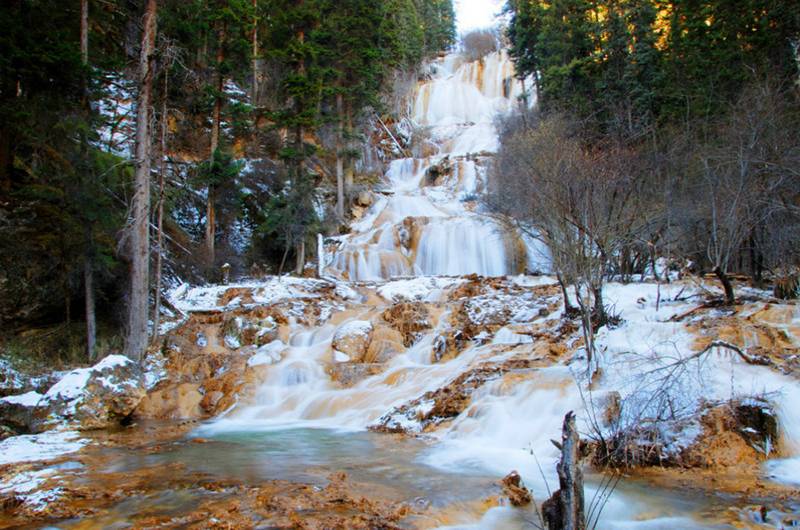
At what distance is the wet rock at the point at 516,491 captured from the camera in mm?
5535

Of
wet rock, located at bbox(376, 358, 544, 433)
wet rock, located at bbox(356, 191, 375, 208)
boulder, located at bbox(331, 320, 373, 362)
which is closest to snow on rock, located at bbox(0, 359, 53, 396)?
boulder, located at bbox(331, 320, 373, 362)

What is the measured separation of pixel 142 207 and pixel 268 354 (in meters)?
4.71

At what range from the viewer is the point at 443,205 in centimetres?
3048

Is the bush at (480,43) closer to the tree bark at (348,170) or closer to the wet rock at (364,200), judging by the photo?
the tree bark at (348,170)

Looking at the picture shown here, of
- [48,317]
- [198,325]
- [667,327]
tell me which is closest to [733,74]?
[667,327]

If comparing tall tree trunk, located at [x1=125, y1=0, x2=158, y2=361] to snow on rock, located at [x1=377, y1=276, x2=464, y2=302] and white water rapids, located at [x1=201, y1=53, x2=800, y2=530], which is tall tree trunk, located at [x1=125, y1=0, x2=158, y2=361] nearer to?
white water rapids, located at [x1=201, y1=53, x2=800, y2=530]

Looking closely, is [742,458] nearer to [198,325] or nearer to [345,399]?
[345,399]

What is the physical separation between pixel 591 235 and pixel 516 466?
4.32 m

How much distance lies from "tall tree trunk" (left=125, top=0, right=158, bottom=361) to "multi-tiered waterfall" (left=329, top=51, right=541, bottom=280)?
34.2 ft

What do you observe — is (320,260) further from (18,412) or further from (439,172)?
(439,172)

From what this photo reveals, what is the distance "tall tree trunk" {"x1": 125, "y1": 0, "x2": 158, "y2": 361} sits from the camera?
1155cm

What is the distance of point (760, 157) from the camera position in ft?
36.3

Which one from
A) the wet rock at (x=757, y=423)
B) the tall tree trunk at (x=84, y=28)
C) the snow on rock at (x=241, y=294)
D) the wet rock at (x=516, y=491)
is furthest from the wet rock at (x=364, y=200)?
the wet rock at (x=516, y=491)

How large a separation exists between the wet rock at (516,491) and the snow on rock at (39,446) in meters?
6.16
